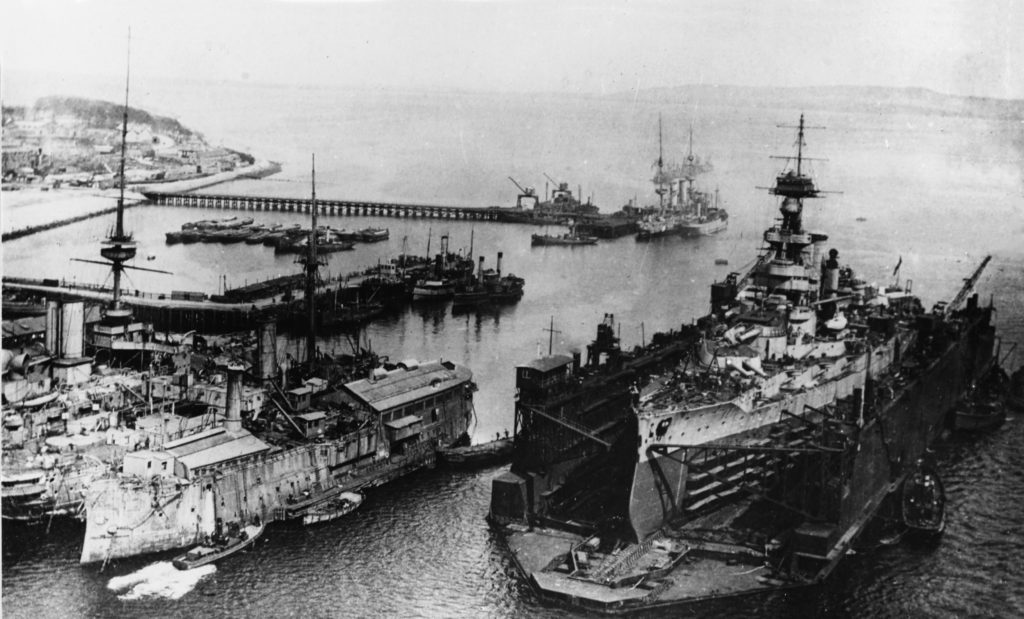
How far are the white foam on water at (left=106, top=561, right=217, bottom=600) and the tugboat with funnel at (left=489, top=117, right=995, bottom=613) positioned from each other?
424cm

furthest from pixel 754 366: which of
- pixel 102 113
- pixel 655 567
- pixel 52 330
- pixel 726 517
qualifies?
pixel 52 330

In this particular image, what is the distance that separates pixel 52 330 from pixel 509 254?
12731 millimetres

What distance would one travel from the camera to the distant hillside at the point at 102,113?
13.3 metres

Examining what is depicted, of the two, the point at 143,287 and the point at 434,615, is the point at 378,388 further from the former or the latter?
the point at 434,615

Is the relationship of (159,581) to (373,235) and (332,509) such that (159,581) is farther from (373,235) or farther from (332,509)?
(373,235)

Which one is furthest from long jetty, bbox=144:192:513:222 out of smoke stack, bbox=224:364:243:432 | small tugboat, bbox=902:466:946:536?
small tugboat, bbox=902:466:946:536

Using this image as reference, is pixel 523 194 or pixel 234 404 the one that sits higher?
pixel 523 194

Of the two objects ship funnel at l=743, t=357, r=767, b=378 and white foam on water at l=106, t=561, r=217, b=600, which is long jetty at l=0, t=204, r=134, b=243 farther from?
ship funnel at l=743, t=357, r=767, b=378

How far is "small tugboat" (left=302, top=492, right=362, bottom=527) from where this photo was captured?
1440 cm

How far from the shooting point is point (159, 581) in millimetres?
12320

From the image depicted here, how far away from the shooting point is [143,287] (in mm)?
18344

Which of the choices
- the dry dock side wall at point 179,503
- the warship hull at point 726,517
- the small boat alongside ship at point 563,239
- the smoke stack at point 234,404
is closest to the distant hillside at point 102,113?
the smoke stack at point 234,404

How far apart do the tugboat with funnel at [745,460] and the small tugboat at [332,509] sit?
7.40 ft

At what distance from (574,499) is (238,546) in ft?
16.3
